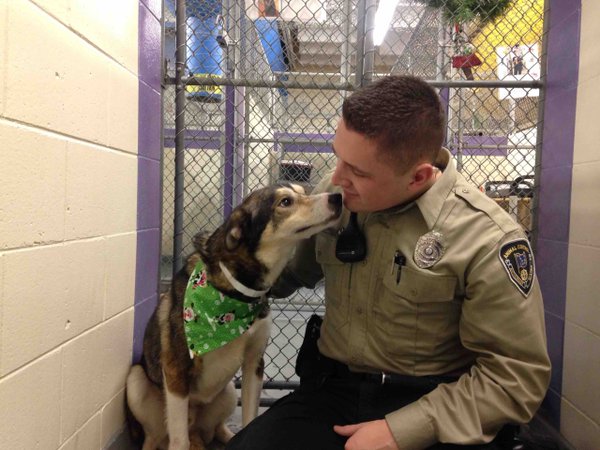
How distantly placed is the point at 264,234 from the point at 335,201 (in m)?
0.33

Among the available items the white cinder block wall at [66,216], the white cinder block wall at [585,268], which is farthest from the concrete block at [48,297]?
the white cinder block wall at [585,268]

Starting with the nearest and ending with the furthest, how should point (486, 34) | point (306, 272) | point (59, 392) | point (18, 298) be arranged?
point (18, 298), point (59, 392), point (306, 272), point (486, 34)

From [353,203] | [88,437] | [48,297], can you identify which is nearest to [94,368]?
[88,437]

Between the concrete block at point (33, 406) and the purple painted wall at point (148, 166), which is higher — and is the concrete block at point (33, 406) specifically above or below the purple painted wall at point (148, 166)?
below

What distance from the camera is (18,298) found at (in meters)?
1.27

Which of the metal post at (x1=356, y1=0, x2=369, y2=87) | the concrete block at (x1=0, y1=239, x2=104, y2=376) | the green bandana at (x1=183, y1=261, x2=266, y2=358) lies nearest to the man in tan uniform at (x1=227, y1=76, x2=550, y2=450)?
the green bandana at (x1=183, y1=261, x2=266, y2=358)

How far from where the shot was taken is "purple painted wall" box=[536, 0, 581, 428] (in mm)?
2176

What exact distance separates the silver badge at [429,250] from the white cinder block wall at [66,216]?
1139 millimetres

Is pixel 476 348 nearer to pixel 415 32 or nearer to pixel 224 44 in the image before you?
pixel 224 44

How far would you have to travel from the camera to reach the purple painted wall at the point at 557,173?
2.18 meters

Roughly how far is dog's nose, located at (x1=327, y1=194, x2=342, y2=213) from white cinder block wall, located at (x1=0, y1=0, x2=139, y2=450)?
2.84ft

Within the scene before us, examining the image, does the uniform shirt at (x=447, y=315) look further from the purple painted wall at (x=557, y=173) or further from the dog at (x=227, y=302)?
the purple painted wall at (x=557, y=173)

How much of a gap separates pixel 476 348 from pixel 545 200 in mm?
1311

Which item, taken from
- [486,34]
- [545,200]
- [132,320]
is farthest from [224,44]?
[545,200]
